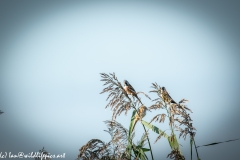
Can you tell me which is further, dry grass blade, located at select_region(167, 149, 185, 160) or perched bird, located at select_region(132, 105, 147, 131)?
perched bird, located at select_region(132, 105, 147, 131)

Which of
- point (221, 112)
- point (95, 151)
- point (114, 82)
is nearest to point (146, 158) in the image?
point (95, 151)

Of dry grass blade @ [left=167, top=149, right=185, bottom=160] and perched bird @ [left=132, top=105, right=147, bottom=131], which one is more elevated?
perched bird @ [left=132, top=105, right=147, bottom=131]

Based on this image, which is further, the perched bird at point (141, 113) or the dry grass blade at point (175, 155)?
the perched bird at point (141, 113)

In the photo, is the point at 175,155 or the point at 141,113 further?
the point at 141,113

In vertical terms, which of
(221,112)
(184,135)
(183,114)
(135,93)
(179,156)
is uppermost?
(221,112)

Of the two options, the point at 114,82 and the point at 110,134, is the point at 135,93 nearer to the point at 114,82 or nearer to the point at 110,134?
the point at 114,82

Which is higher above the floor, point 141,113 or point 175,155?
point 141,113

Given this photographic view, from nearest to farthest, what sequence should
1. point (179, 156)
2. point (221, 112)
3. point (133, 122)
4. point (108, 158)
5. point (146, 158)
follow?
point (179, 156) < point (108, 158) < point (146, 158) < point (133, 122) < point (221, 112)

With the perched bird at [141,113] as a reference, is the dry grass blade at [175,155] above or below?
below

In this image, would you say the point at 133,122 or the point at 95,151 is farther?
the point at 133,122

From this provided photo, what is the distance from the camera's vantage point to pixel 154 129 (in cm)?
311

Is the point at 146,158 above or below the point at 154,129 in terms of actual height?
below

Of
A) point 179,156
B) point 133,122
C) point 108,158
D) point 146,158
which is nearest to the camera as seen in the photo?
point 179,156

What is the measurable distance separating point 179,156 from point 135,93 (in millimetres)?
910
